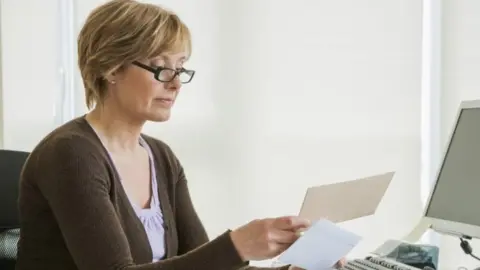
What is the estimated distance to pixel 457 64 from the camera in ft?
6.11

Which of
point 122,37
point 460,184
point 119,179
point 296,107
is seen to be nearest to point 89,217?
point 119,179

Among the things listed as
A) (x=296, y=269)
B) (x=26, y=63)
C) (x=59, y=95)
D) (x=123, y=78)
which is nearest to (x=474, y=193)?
(x=296, y=269)

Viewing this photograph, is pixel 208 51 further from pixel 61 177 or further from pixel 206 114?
pixel 61 177

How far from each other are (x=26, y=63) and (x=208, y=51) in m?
0.78

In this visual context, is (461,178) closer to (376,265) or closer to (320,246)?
(376,265)

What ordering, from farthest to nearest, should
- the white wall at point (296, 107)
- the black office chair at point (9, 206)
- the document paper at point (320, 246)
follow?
the white wall at point (296, 107)
the black office chair at point (9, 206)
the document paper at point (320, 246)

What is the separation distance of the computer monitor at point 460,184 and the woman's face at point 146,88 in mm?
Result: 669

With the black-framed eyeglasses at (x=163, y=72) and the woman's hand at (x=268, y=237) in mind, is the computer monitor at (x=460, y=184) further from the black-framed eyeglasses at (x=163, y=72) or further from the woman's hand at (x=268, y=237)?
the black-framed eyeglasses at (x=163, y=72)

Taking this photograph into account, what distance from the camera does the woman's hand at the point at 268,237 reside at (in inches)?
41.6

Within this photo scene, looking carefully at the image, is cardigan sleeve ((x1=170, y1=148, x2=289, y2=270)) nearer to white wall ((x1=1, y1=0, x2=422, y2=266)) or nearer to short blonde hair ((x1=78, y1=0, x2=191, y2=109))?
short blonde hair ((x1=78, y1=0, x2=191, y2=109))

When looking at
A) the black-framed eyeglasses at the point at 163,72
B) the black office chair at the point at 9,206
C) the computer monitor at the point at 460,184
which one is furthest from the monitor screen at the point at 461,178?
the black office chair at the point at 9,206

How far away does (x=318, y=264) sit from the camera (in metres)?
1.08

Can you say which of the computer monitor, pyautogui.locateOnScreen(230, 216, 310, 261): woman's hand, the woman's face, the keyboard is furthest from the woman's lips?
the computer monitor

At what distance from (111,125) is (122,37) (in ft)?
0.69
